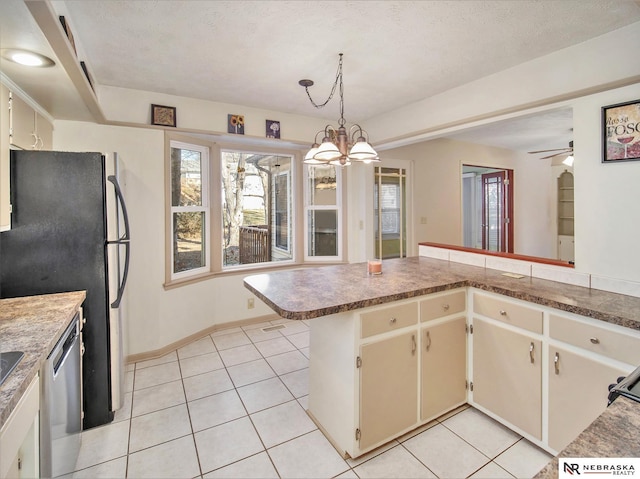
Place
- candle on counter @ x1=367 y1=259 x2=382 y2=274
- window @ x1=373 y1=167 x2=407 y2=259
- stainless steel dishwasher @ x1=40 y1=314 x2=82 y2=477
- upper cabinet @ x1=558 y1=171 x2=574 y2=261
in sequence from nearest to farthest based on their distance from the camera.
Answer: stainless steel dishwasher @ x1=40 y1=314 x2=82 y2=477 → candle on counter @ x1=367 y1=259 x2=382 y2=274 → window @ x1=373 y1=167 x2=407 y2=259 → upper cabinet @ x1=558 y1=171 x2=574 y2=261

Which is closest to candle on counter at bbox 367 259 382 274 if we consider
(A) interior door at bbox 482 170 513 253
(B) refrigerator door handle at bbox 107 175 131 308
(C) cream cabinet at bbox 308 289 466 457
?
(C) cream cabinet at bbox 308 289 466 457

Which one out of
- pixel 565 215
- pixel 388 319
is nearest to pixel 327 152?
pixel 388 319

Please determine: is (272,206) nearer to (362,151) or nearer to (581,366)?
(362,151)

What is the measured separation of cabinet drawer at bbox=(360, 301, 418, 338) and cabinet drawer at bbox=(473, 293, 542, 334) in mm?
527

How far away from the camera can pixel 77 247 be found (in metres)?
2.06

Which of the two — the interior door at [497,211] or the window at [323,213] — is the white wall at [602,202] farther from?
the interior door at [497,211]

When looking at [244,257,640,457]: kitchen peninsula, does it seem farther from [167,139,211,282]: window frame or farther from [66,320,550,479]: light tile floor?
[167,139,211,282]: window frame

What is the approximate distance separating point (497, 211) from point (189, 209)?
17.5 ft

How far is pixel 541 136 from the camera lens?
4.68 meters

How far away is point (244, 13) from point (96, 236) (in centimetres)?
167

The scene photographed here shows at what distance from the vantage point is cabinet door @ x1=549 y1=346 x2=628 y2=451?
1.59 meters

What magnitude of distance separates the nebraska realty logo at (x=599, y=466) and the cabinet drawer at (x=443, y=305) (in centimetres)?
138

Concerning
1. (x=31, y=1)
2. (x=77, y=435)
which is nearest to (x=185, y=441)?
(x=77, y=435)

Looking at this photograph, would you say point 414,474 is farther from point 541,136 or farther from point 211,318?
point 541,136
